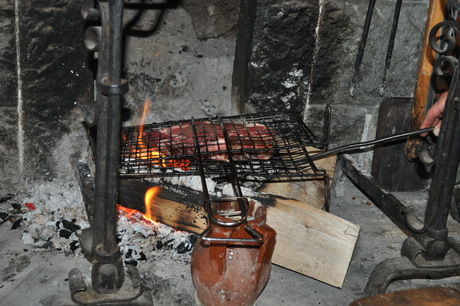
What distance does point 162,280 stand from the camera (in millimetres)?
2979

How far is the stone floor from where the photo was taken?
2844 millimetres

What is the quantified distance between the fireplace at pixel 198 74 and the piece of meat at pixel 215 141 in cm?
8

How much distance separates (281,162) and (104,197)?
1.43 metres

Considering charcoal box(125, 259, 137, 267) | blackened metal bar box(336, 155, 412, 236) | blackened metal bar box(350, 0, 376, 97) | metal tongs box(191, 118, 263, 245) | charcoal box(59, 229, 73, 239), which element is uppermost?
blackened metal bar box(350, 0, 376, 97)

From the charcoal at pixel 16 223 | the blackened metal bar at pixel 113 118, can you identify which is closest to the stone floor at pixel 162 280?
the charcoal at pixel 16 223

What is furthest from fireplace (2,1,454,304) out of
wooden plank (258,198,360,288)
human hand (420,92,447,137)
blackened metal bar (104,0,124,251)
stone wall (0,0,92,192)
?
blackened metal bar (104,0,124,251)

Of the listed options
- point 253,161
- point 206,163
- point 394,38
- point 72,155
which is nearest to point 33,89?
point 72,155

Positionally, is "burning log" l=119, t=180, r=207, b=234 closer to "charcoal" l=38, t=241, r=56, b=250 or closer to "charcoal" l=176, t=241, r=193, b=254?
"charcoal" l=176, t=241, r=193, b=254

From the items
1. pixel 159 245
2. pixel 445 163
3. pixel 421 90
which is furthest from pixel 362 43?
pixel 159 245

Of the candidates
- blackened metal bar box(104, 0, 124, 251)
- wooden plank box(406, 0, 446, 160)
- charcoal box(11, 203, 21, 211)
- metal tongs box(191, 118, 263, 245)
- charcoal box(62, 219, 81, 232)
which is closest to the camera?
blackened metal bar box(104, 0, 124, 251)

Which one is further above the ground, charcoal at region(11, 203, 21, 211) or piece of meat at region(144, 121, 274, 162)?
piece of meat at region(144, 121, 274, 162)

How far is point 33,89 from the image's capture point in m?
3.46

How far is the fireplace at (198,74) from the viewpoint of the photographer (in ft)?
11.3

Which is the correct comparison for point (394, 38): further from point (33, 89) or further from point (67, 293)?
point (67, 293)
